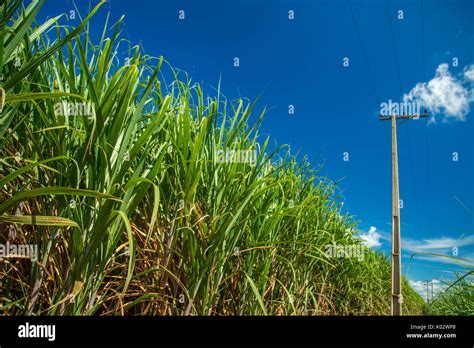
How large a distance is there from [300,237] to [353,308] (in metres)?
1.40

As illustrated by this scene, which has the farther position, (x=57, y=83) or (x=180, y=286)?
(x=180, y=286)

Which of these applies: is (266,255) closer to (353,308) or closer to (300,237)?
(300,237)

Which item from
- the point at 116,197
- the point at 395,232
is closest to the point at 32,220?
the point at 116,197

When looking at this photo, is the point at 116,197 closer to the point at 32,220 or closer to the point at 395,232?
the point at 32,220

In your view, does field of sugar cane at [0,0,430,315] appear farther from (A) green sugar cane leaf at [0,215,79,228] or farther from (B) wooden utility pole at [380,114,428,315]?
(B) wooden utility pole at [380,114,428,315]

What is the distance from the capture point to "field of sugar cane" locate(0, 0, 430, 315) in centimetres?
82

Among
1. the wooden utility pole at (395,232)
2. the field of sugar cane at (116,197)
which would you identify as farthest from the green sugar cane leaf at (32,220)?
the wooden utility pole at (395,232)

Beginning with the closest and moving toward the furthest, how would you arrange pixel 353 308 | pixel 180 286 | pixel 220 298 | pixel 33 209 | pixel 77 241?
pixel 77 241 → pixel 33 209 → pixel 180 286 → pixel 220 298 → pixel 353 308

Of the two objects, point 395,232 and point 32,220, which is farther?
point 395,232

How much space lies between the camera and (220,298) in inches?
56.1

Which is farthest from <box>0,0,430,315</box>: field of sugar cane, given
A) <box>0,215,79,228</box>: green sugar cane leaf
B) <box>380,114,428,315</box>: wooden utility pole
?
<box>380,114,428,315</box>: wooden utility pole

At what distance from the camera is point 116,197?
32.4 inches

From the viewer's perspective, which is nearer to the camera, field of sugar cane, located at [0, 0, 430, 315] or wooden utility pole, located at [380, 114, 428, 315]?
field of sugar cane, located at [0, 0, 430, 315]
